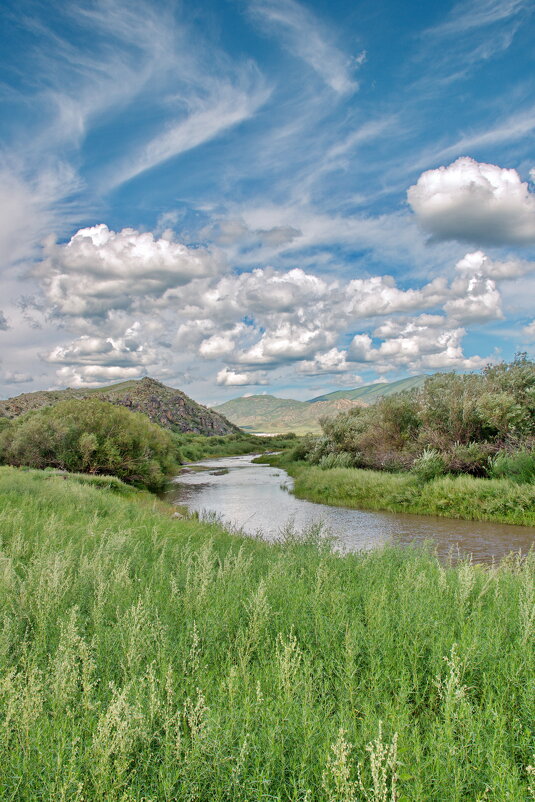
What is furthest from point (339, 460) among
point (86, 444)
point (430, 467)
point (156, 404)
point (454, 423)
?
point (156, 404)

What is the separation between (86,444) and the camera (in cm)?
3031

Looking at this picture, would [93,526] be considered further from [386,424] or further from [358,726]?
[386,424]

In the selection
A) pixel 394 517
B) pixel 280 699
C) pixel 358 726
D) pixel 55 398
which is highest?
pixel 55 398

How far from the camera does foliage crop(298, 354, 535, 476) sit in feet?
72.2

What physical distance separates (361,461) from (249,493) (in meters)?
7.92

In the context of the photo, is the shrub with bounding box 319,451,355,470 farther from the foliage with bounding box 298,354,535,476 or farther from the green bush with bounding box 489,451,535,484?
the green bush with bounding box 489,451,535,484

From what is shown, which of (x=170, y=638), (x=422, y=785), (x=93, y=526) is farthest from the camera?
(x=93, y=526)

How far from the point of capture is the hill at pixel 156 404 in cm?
11684

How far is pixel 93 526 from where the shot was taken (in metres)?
10.6

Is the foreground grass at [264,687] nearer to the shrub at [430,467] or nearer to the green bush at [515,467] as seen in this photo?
the green bush at [515,467]

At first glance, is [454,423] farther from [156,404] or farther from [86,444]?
[156,404]

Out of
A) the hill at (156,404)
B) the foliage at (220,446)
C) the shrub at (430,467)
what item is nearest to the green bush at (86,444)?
the shrub at (430,467)

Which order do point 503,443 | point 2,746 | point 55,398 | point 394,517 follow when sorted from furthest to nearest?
point 55,398
point 503,443
point 394,517
point 2,746

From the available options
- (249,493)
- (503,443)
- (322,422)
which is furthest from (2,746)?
(322,422)
